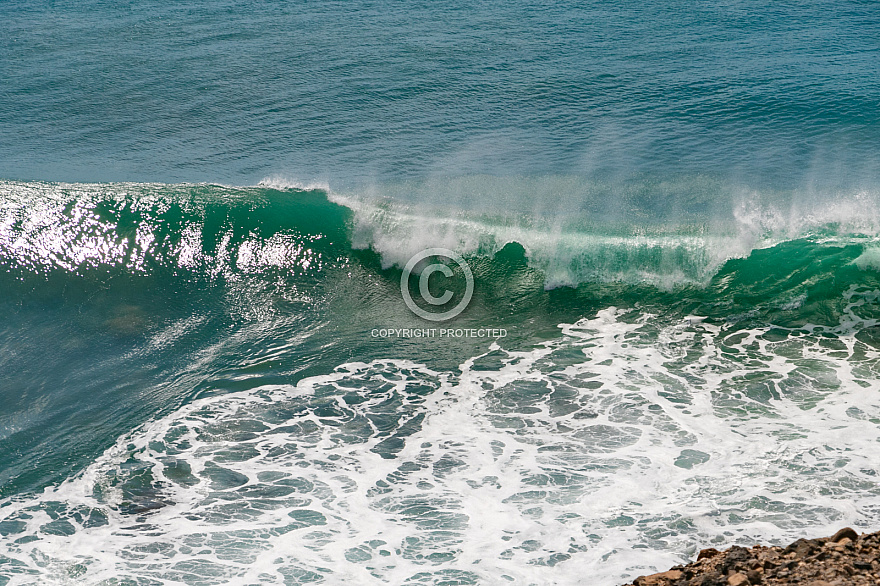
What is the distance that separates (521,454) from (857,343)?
6.52 m

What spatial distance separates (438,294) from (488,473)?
597 cm

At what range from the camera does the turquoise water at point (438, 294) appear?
9.08 m

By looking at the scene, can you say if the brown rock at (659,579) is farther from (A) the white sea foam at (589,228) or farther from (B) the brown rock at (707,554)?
(A) the white sea foam at (589,228)

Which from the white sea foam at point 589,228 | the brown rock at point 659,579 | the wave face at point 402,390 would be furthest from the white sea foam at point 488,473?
the white sea foam at point 589,228

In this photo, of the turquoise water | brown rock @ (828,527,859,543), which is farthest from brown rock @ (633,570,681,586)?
brown rock @ (828,527,859,543)

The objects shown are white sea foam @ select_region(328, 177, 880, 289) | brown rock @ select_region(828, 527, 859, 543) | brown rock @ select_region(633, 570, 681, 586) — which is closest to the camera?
brown rock @ select_region(633, 570, 681, 586)

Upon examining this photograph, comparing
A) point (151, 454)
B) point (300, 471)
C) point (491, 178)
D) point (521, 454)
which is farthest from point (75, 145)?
point (521, 454)

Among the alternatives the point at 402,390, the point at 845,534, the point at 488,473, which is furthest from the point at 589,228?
the point at 845,534

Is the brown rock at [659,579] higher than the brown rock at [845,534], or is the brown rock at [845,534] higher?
the brown rock at [845,534]

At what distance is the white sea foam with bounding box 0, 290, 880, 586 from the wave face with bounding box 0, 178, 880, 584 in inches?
1.6

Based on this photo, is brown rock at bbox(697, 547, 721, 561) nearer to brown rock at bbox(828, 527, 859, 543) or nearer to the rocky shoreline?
the rocky shoreline

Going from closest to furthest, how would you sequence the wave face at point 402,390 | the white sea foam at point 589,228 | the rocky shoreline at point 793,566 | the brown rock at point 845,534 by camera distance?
the rocky shoreline at point 793,566
the brown rock at point 845,534
the wave face at point 402,390
the white sea foam at point 589,228

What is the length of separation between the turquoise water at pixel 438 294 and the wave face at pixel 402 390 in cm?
6

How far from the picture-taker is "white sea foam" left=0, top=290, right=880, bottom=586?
848cm
